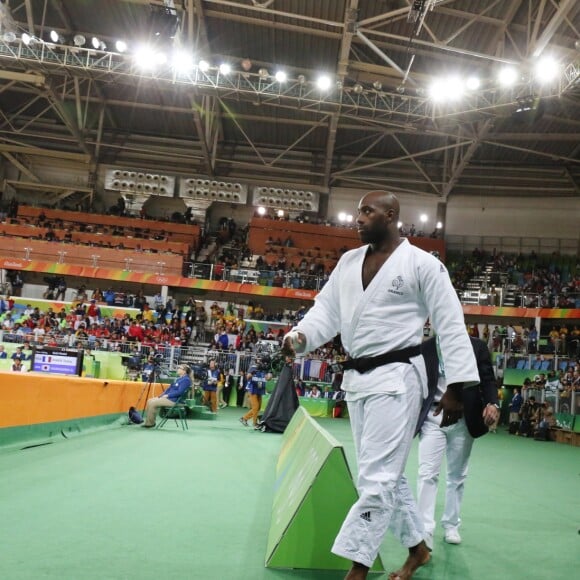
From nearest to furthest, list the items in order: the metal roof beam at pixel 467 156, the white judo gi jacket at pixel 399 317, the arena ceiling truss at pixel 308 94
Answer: the white judo gi jacket at pixel 399 317
the arena ceiling truss at pixel 308 94
the metal roof beam at pixel 467 156

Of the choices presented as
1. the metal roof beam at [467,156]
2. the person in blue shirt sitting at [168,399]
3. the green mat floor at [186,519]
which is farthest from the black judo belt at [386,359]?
the metal roof beam at [467,156]

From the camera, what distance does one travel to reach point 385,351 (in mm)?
2812

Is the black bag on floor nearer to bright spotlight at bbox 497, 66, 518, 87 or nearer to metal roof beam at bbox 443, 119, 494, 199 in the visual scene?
bright spotlight at bbox 497, 66, 518, 87

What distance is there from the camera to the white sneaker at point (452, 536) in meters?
4.12

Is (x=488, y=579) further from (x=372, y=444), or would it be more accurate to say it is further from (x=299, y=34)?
(x=299, y=34)

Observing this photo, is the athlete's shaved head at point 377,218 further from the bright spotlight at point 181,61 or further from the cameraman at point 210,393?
the bright spotlight at point 181,61

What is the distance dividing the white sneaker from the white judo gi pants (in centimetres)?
168

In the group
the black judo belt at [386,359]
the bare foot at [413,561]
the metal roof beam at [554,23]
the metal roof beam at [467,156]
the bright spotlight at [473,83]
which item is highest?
the metal roof beam at [554,23]

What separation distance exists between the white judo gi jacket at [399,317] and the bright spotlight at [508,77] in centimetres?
1902

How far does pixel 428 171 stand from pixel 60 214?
63.5 ft

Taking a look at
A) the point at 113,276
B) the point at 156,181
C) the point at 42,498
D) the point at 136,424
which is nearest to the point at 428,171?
the point at 156,181

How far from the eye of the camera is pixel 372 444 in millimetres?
2729

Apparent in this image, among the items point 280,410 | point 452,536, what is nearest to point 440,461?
point 452,536

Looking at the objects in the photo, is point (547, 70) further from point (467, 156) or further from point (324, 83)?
point (467, 156)
